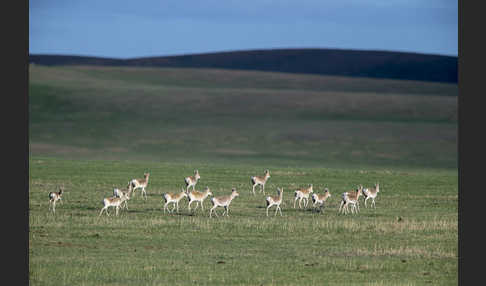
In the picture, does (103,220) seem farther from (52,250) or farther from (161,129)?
(161,129)

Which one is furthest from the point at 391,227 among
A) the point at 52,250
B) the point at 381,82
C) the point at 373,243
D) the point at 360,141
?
the point at 381,82

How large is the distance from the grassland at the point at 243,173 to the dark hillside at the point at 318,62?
1763cm

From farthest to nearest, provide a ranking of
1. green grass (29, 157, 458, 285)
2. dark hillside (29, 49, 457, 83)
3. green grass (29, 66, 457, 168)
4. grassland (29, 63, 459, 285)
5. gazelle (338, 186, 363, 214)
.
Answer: dark hillside (29, 49, 457, 83) → green grass (29, 66, 457, 168) → gazelle (338, 186, 363, 214) → grassland (29, 63, 459, 285) → green grass (29, 157, 458, 285)

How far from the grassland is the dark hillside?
17634mm

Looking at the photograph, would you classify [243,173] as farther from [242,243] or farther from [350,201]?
[242,243]

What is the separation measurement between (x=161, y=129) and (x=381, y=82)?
44.1 m

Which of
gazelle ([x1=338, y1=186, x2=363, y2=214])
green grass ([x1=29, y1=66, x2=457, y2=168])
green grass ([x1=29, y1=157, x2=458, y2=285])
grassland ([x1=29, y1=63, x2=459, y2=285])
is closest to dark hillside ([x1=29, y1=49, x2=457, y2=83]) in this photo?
green grass ([x1=29, y1=66, x2=457, y2=168])

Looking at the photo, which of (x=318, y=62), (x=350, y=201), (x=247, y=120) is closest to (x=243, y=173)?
(x=350, y=201)

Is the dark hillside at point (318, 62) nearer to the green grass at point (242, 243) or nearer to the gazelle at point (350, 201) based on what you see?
the gazelle at point (350, 201)

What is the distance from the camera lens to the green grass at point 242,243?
61.1 feet

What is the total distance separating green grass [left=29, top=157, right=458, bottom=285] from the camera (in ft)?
61.1

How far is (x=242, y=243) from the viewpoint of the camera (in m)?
22.4

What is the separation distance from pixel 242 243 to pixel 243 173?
2332cm

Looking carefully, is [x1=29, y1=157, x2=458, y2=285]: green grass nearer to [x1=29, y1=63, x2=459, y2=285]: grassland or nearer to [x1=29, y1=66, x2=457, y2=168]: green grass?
[x1=29, y1=63, x2=459, y2=285]: grassland
